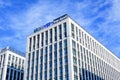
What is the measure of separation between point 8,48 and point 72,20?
52.5 meters

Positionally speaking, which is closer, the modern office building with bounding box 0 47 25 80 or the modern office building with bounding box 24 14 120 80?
the modern office building with bounding box 24 14 120 80

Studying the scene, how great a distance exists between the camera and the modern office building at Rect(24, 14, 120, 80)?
93812mm

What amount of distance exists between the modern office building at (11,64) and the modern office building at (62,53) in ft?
83.8

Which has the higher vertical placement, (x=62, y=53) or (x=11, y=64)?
(x=11, y=64)

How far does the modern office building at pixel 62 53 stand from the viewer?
93812 millimetres

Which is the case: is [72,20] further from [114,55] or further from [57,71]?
[114,55]

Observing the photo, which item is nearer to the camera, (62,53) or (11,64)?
(62,53)

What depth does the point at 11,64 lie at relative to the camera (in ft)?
437

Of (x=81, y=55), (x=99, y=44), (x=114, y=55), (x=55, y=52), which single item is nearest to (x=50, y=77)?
(x=55, y=52)

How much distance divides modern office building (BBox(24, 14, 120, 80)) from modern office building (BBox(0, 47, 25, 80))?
1006 inches

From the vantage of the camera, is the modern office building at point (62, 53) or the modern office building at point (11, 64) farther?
the modern office building at point (11, 64)

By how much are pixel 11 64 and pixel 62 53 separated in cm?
4923

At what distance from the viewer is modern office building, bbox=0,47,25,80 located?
129250mm

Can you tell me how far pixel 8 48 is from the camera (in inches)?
5364
